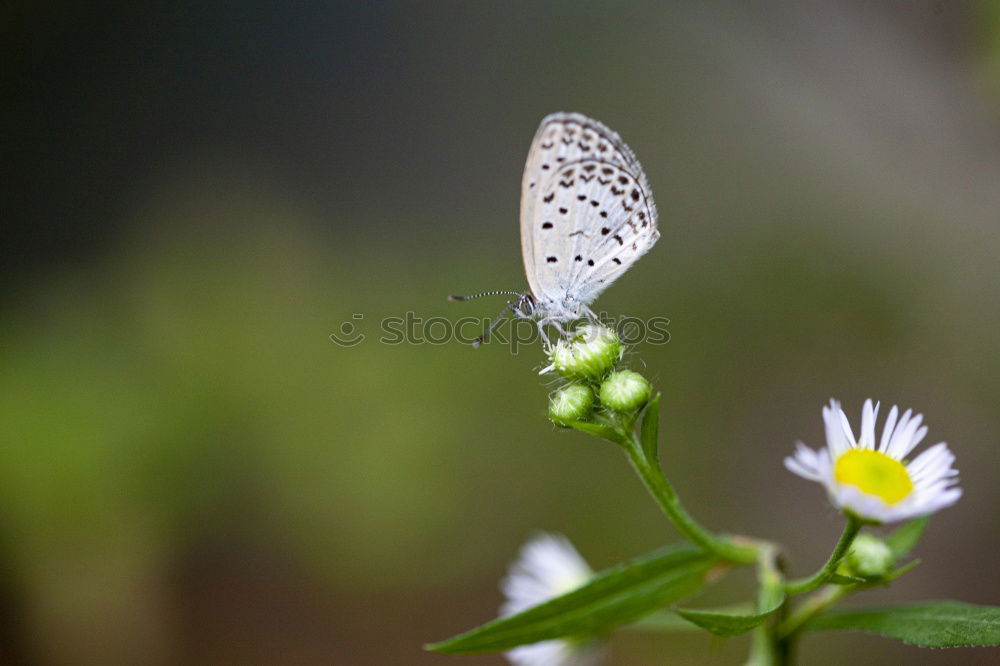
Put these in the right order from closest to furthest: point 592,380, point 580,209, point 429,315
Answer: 1. point 592,380
2. point 580,209
3. point 429,315

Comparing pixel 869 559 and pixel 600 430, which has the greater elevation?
pixel 600 430

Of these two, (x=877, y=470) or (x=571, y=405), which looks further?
(x=571, y=405)

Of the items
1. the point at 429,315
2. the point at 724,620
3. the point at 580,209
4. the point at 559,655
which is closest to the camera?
the point at 724,620

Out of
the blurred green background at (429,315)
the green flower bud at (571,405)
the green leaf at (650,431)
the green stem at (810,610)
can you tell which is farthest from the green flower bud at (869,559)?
the blurred green background at (429,315)

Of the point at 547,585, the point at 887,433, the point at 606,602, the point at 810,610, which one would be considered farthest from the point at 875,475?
the point at 547,585

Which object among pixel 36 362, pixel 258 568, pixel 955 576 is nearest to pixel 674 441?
pixel 955 576

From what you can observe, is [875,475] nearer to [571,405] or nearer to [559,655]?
[571,405]

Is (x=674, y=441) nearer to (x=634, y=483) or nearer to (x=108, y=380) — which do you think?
(x=634, y=483)

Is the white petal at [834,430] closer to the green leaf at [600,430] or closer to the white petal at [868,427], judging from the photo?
the white petal at [868,427]
